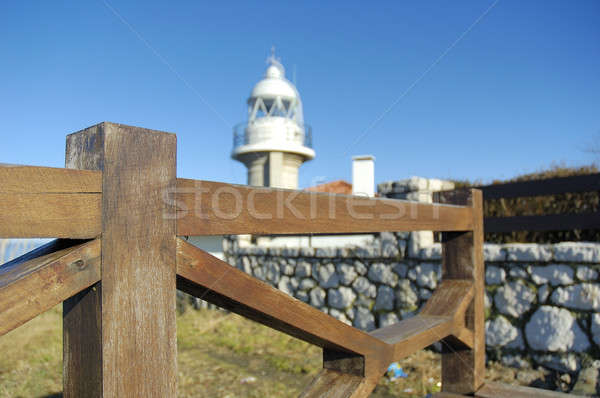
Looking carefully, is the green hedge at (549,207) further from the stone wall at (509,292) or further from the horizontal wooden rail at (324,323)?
the horizontal wooden rail at (324,323)

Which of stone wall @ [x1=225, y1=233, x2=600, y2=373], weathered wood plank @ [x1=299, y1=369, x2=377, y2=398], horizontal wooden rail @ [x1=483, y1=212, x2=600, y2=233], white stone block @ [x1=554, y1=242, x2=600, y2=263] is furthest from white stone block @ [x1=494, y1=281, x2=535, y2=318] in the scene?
weathered wood plank @ [x1=299, y1=369, x2=377, y2=398]

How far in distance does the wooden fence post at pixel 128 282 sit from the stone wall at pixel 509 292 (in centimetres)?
392

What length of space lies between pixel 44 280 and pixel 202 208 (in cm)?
31

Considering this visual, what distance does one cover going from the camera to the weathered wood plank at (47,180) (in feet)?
2.08

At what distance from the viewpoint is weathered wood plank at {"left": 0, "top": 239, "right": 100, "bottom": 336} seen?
24.7 inches

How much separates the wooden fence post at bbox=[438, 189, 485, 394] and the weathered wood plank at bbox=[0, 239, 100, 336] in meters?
1.73

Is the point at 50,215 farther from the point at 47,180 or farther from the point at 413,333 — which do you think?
the point at 413,333

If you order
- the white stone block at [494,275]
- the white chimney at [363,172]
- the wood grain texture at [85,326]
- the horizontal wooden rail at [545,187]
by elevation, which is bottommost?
the white stone block at [494,275]

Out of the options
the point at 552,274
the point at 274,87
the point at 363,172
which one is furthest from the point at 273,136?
the point at 552,274

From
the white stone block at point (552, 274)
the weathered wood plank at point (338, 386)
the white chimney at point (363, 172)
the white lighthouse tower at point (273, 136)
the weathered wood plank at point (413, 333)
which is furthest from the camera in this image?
the white lighthouse tower at point (273, 136)

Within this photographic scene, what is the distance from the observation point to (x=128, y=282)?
A: 0.75 meters

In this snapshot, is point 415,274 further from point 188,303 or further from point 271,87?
point 271,87

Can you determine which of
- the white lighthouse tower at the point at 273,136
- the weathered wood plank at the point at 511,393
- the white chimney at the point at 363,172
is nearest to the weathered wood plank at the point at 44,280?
the weathered wood plank at the point at 511,393

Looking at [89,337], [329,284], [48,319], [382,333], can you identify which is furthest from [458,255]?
[48,319]
